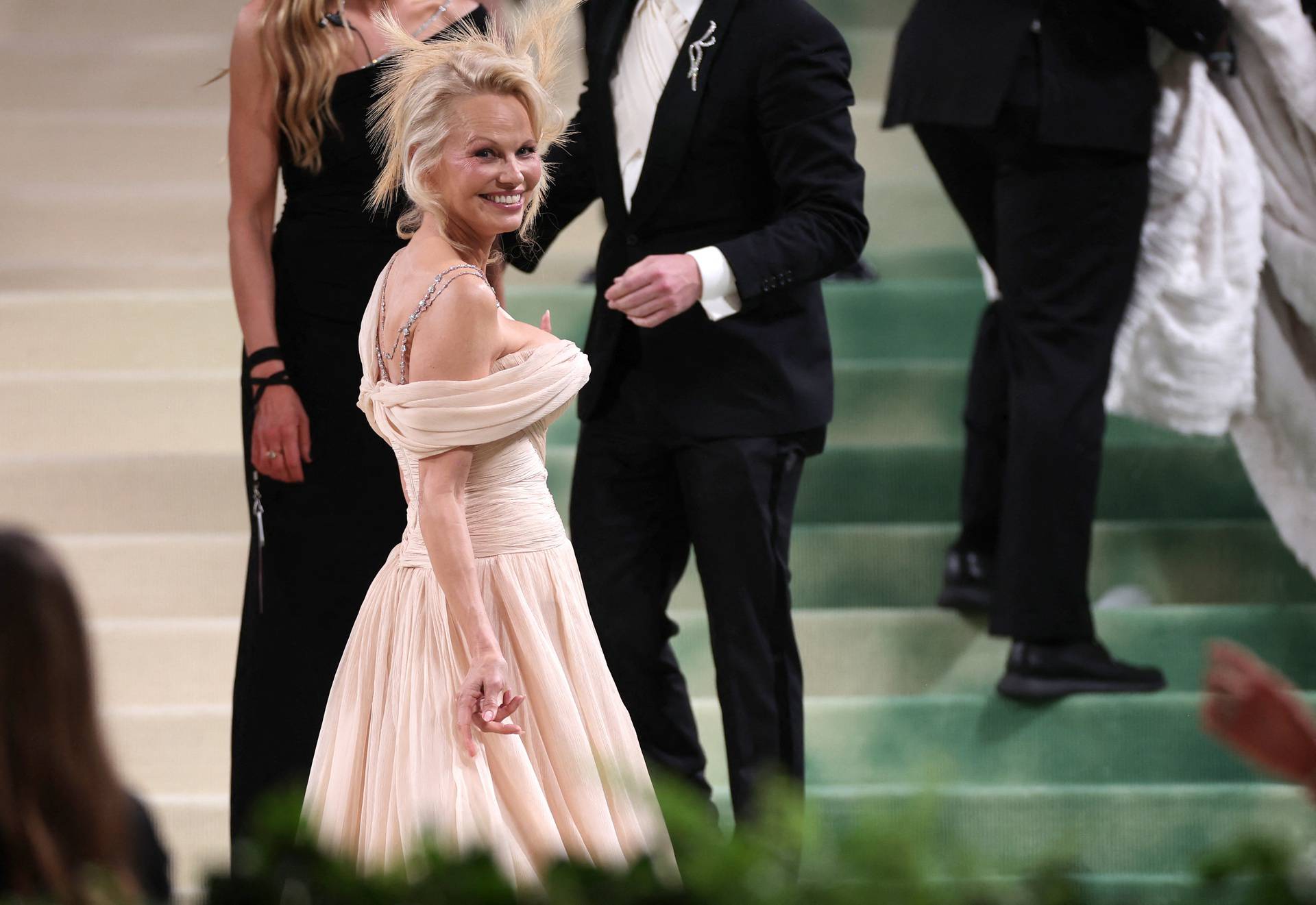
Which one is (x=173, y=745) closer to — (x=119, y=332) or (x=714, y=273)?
(x=119, y=332)

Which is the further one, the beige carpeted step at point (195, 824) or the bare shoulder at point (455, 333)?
the beige carpeted step at point (195, 824)

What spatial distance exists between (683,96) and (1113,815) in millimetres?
1657

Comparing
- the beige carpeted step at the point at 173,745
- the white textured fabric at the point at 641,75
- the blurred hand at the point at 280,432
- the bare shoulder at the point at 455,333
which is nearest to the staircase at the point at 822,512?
the beige carpeted step at the point at 173,745

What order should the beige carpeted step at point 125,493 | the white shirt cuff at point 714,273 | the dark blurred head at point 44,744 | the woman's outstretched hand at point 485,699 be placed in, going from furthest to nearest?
the beige carpeted step at point 125,493 → the white shirt cuff at point 714,273 → the woman's outstretched hand at point 485,699 → the dark blurred head at point 44,744

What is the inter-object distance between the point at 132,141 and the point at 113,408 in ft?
4.55

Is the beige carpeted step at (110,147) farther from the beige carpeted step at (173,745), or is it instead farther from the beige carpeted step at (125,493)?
the beige carpeted step at (173,745)

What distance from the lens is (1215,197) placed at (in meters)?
3.83

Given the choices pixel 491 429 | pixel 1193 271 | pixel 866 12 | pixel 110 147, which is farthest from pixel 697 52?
pixel 866 12

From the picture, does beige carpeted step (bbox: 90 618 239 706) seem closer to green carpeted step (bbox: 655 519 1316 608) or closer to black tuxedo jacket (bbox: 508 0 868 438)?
green carpeted step (bbox: 655 519 1316 608)

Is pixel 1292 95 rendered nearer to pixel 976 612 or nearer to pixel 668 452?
pixel 976 612

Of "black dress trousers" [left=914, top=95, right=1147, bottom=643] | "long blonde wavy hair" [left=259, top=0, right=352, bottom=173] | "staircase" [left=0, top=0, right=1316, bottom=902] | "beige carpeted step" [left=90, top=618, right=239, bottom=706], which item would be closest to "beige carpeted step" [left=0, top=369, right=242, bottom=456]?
"staircase" [left=0, top=0, right=1316, bottom=902]

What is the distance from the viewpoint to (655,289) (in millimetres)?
2682

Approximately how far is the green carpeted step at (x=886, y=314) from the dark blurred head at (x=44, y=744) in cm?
351

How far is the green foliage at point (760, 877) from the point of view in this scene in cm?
107
